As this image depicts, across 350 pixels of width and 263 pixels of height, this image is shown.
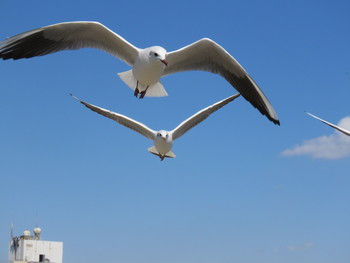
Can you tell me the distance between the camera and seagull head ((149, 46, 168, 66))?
29.2 feet

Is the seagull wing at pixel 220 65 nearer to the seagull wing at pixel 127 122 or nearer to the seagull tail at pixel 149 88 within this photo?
the seagull tail at pixel 149 88

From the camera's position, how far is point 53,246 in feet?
100

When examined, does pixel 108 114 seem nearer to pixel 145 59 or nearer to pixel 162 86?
pixel 162 86

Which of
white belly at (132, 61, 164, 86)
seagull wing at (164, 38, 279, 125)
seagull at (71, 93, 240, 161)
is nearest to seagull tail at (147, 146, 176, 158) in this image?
seagull at (71, 93, 240, 161)

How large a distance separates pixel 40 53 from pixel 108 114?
4.07m

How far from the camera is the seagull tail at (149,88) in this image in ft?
32.5

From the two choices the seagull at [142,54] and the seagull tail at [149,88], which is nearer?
the seagull at [142,54]

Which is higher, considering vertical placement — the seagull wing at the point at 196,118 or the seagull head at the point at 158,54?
the seagull wing at the point at 196,118

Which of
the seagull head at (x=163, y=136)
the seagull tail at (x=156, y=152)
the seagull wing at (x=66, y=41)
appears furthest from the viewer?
the seagull tail at (x=156, y=152)

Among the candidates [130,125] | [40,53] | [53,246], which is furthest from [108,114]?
[53,246]

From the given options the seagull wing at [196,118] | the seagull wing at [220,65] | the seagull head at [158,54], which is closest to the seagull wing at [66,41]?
the seagull head at [158,54]

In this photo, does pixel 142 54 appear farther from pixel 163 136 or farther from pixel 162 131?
pixel 162 131

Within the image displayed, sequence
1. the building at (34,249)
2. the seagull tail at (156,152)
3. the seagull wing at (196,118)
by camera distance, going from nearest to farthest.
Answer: the seagull wing at (196,118)
the seagull tail at (156,152)
the building at (34,249)

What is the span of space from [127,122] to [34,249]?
18530 mm
